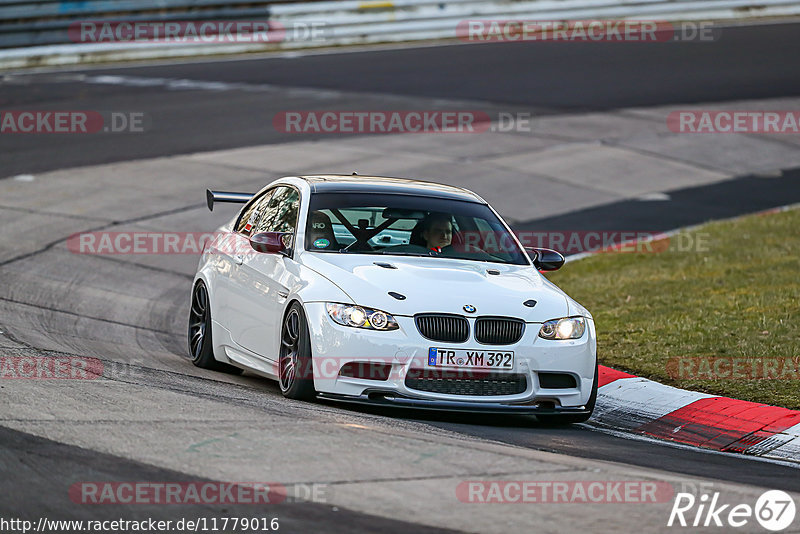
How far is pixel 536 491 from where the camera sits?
5.84m

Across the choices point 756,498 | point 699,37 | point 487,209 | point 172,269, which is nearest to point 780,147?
point 699,37

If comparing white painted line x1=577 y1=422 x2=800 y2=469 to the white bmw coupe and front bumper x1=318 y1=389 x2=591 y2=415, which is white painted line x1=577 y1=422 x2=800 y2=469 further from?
front bumper x1=318 y1=389 x2=591 y2=415

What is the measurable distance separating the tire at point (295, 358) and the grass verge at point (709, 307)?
9.54ft

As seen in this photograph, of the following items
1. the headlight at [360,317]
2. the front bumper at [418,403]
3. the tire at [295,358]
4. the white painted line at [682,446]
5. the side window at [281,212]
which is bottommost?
the white painted line at [682,446]

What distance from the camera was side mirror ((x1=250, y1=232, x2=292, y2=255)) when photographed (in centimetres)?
888

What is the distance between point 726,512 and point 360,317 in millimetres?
2867

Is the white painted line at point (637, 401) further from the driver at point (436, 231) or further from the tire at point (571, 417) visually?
the driver at point (436, 231)

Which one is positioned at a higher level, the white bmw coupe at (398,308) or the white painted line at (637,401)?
the white bmw coupe at (398,308)

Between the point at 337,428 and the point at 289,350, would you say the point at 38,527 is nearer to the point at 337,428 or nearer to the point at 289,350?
the point at 337,428

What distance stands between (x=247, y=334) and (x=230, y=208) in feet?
25.5

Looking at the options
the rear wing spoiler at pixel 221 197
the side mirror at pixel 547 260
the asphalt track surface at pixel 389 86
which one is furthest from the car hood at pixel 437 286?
the asphalt track surface at pixel 389 86

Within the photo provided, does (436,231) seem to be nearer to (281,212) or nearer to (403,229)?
(403,229)

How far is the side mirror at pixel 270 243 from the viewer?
350 inches

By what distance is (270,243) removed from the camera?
29.1 feet
